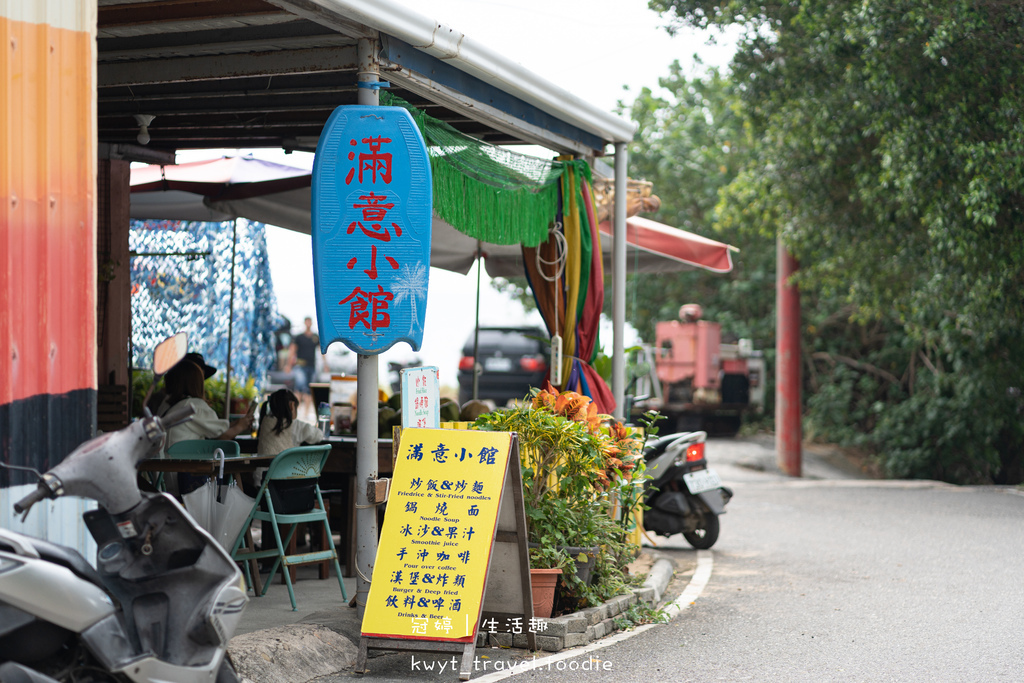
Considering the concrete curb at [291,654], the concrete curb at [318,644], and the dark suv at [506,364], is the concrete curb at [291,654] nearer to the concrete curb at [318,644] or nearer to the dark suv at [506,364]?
the concrete curb at [318,644]

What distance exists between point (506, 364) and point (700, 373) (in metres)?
4.08

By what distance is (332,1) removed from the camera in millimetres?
4984

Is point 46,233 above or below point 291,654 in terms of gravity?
above

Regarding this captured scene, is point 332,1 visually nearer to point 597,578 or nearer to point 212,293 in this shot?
point 597,578

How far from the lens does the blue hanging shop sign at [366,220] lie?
5.33 metres

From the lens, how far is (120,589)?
327 centimetres

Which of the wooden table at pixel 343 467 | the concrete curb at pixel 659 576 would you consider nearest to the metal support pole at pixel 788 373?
the concrete curb at pixel 659 576

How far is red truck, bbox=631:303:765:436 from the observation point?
19531 millimetres

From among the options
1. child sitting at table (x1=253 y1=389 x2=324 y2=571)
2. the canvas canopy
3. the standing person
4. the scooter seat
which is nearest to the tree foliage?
the canvas canopy

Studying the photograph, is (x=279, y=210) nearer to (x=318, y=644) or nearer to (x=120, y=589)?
(x=318, y=644)

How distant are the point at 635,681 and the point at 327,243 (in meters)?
2.71

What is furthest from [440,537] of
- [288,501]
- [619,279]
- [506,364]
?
[506,364]

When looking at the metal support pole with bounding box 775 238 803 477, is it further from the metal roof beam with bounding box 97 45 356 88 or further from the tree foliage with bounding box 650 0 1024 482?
the metal roof beam with bounding box 97 45 356 88

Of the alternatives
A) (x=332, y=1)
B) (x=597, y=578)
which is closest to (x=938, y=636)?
(x=597, y=578)
